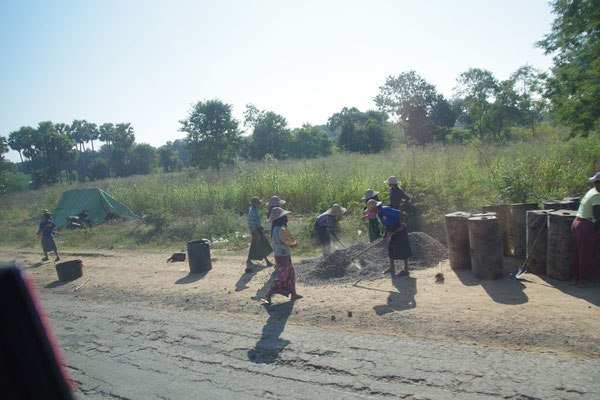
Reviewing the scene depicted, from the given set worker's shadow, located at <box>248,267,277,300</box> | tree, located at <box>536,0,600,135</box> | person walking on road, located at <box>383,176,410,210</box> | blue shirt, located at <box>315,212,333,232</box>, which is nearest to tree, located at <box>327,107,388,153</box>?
tree, located at <box>536,0,600,135</box>

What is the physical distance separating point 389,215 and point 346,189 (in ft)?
22.7

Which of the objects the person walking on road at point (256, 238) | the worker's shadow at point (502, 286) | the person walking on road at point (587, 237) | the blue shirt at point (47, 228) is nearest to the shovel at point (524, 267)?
the worker's shadow at point (502, 286)

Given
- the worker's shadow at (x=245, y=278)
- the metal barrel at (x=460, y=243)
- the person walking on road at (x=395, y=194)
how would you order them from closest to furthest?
the metal barrel at (x=460, y=243), the worker's shadow at (x=245, y=278), the person walking on road at (x=395, y=194)

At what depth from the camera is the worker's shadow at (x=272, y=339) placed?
Answer: 439cm

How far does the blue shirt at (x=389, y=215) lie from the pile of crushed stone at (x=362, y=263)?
3.35 feet

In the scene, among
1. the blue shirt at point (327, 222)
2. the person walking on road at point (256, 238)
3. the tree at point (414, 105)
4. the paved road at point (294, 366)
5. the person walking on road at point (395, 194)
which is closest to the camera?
the paved road at point (294, 366)

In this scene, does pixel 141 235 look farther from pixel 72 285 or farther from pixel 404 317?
pixel 404 317

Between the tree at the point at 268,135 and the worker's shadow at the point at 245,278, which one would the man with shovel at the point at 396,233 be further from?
the tree at the point at 268,135

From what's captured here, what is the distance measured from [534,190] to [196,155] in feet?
104

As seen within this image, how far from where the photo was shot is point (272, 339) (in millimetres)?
4867

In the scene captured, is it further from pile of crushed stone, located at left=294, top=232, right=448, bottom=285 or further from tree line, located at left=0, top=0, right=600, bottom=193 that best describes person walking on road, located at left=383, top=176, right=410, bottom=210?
tree line, located at left=0, top=0, right=600, bottom=193

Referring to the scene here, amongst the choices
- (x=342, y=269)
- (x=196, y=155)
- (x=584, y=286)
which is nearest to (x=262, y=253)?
(x=342, y=269)

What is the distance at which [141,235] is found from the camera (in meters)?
15.0

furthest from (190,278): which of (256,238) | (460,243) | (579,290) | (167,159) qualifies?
(167,159)
